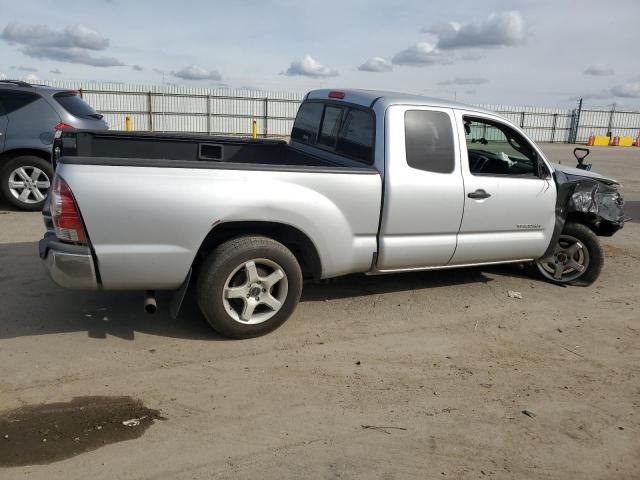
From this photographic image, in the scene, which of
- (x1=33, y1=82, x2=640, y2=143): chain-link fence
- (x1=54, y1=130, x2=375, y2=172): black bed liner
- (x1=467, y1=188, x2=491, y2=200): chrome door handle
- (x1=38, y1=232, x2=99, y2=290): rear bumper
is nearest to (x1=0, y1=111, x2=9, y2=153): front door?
(x1=54, y1=130, x2=375, y2=172): black bed liner

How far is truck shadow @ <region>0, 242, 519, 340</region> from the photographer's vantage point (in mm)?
4336

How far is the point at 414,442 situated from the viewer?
122 inches

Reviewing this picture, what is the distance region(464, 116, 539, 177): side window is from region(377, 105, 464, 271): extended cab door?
355 mm

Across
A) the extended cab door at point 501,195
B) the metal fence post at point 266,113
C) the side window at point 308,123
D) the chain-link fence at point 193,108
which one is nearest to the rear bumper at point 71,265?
the side window at point 308,123

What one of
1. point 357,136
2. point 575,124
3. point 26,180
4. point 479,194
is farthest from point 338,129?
point 575,124

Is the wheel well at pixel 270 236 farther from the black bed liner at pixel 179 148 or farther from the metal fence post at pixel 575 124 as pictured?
the metal fence post at pixel 575 124

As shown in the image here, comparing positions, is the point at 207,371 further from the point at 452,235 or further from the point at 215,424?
the point at 452,235

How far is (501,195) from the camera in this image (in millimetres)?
5066

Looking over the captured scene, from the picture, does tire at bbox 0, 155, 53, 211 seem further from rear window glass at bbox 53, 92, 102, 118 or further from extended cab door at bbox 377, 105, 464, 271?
extended cab door at bbox 377, 105, 464, 271

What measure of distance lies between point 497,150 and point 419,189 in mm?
1428

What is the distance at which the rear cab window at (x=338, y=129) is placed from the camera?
4750mm

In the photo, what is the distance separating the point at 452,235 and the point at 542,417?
74.0 inches

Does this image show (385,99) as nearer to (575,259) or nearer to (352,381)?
(352,381)

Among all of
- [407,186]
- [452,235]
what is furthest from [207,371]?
[452,235]
